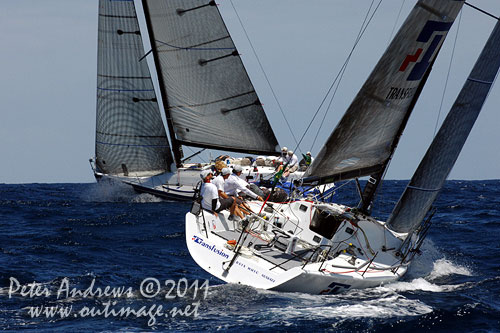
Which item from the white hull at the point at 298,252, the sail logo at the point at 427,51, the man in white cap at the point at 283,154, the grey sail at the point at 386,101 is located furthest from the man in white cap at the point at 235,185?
the man in white cap at the point at 283,154

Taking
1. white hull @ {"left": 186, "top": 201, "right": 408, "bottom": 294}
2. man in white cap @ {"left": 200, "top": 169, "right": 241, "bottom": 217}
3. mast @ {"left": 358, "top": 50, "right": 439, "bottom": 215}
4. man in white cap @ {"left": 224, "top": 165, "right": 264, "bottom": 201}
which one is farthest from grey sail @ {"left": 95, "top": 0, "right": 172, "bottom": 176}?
mast @ {"left": 358, "top": 50, "right": 439, "bottom": 215}

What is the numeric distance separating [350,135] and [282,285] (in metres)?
3.96

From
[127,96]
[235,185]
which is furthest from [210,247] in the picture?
[127,96]

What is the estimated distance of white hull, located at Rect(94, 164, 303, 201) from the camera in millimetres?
26748

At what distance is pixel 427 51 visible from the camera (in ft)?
45.4

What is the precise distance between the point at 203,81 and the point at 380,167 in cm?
1201

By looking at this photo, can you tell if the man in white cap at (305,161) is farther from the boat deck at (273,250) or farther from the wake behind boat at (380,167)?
the boat deck at (273,250)

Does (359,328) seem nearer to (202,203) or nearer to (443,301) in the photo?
(443,301)

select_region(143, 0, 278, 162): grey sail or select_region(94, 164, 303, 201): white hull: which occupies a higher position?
select_region(143, 0, 278, 162): grey sail

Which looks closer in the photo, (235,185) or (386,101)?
(386,101)

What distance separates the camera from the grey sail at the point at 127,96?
86.6 feet

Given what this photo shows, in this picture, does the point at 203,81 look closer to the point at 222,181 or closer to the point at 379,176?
the point at 222,181

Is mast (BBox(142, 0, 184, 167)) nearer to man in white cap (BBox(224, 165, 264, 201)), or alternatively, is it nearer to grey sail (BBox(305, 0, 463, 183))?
man in white cap (BBox(224, 165, 264, 201))

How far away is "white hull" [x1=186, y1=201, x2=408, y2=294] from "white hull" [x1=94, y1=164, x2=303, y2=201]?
38.3 ft
